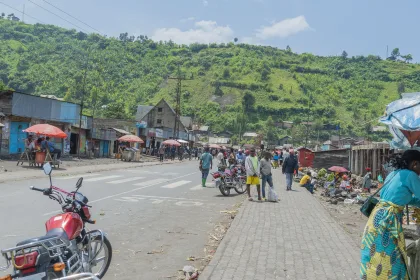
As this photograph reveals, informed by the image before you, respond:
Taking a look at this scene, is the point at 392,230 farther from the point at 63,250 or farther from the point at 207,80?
the point at 207,80

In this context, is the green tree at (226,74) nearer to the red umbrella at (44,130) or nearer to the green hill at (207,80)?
the green hill at (207,80)

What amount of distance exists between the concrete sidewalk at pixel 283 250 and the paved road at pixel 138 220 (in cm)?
71

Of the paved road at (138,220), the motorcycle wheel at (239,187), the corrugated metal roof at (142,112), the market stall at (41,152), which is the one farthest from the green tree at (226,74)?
the paved road at (138,220)

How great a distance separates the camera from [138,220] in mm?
10164

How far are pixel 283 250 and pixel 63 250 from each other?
407cm

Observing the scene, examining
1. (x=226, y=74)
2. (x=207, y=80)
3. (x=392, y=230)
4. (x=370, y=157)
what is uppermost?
(x=226, y=74)

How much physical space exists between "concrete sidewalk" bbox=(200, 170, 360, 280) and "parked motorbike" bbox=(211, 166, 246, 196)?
4871 mm

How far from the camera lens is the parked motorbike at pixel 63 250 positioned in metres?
4.07

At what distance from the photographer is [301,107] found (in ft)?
444

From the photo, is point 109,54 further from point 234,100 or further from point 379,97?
point 379,97

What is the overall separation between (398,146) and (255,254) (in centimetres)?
277


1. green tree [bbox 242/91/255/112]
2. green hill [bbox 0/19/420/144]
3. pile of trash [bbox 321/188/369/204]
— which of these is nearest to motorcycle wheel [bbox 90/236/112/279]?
pile of trash [bbox 321/188/369/204]

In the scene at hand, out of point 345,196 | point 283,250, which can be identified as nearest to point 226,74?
point 345,196

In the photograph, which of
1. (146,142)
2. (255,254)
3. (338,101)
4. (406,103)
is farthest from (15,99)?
(338,101)
